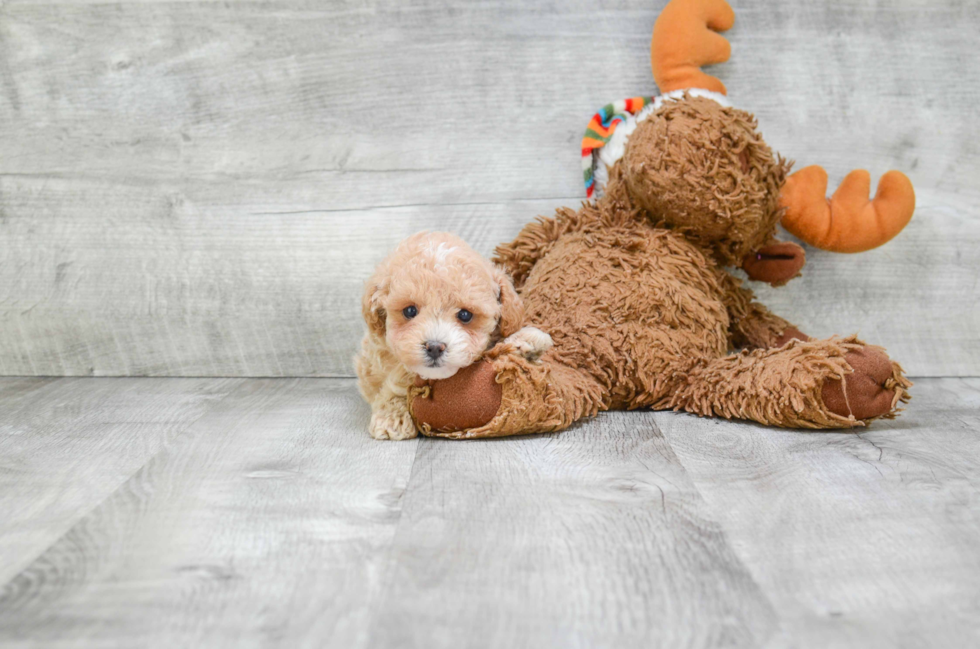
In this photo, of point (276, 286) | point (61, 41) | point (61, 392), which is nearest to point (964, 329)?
point (276, 286)

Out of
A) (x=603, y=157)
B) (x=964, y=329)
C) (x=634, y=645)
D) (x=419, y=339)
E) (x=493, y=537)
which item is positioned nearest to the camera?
(x=634, y=645)

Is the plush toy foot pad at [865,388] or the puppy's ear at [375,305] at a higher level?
the puppy's ear at [375,305]

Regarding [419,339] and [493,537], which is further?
[419,339]

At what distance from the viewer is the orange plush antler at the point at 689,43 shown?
128cm

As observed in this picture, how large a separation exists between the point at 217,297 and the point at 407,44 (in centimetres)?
61

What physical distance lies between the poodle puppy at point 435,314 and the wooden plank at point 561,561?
13 cm

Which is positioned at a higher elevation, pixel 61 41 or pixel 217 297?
pixel 61 41

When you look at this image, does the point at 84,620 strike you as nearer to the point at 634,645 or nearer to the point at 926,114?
the point at 634,645

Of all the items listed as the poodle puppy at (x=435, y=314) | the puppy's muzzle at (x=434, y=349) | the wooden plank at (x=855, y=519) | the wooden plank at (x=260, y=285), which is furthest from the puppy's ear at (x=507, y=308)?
the wooden plank at (x=260, y=285)

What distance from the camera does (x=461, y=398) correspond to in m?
0.98

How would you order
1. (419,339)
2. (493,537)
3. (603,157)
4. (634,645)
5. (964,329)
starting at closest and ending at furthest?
(634,645) < (493,537) < (419,339) < (603,157) < (964,329)

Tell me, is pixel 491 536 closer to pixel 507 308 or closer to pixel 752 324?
pixel 507 308

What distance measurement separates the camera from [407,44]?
1.37 metres

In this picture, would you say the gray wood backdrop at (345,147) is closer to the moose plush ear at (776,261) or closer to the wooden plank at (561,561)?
the moose plush ear at (776,261)
